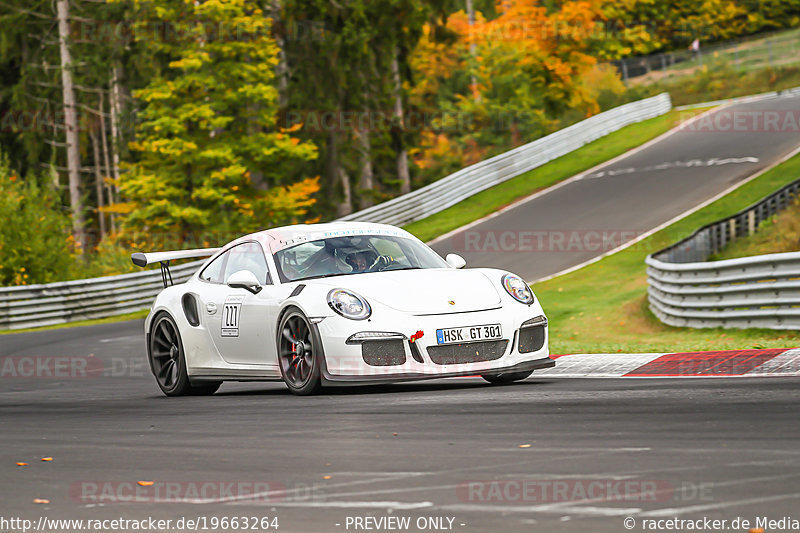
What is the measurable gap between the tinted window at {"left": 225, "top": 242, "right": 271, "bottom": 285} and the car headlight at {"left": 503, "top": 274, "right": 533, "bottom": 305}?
2030 millimetres

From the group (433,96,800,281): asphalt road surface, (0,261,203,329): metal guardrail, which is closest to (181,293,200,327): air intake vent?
(433,96,800,281): asphalt road surface

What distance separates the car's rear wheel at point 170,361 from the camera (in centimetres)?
1137

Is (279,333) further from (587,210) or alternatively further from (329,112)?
(329,112)

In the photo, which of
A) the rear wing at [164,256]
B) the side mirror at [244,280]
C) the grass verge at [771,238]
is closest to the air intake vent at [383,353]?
the side mirror at [244,280]

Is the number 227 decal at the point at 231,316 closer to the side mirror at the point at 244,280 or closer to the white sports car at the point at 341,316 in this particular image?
the white sports car at the point at 341,316

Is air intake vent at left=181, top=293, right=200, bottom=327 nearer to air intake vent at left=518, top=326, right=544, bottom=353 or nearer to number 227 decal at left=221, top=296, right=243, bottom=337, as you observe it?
number 227 decal at left=221, top=296, right=243, bottom=337

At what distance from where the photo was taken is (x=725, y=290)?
15.6m

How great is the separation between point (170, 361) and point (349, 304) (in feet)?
9.18

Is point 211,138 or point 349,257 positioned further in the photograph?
point 211,138

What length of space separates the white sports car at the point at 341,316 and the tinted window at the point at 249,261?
1 cm

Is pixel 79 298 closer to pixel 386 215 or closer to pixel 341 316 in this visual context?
pixel 386 215

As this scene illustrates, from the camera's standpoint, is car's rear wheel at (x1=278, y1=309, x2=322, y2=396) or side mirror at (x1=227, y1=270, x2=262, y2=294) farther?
side mirror at (x1=227, y1=270, x2=262, y2=294)

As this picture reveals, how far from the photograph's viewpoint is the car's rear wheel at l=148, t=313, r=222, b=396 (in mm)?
11367

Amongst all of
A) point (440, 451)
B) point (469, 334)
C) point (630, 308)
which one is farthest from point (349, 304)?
point (630, 308)
